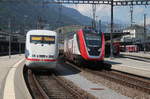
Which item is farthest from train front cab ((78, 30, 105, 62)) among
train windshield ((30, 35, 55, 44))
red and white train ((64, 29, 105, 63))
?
train windshield ((30, 35, 55, 44))

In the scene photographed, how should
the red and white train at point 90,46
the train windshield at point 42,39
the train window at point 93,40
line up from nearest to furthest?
1. the train windshield at point 42,39
2. the red and white train at point 90,46
3. the train window at point 93,40

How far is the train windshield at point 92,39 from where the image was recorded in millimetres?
26828

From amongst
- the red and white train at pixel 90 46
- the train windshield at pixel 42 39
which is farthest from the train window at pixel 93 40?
the train windshield at pixel 42 39

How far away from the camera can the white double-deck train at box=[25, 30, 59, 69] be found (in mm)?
20938

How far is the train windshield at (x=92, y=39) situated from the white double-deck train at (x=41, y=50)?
5.66 metres

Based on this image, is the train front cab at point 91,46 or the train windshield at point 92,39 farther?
the train windshield at point 92,39

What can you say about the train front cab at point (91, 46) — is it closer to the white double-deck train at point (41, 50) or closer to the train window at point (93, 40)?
the train window at point (93, 40)

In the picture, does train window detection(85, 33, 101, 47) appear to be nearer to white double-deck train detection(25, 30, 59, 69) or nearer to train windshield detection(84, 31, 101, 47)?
train windshield detection(84, 31, 101, 47)

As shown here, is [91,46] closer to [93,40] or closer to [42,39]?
[93,40]

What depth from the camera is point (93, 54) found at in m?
26.4

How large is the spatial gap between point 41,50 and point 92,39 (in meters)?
7.10

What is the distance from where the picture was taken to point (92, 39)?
27.1 meters

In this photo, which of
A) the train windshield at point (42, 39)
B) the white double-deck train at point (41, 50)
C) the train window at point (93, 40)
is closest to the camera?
the white double-deck train at point (41, 50)

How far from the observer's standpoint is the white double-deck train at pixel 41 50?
20.9 meters
